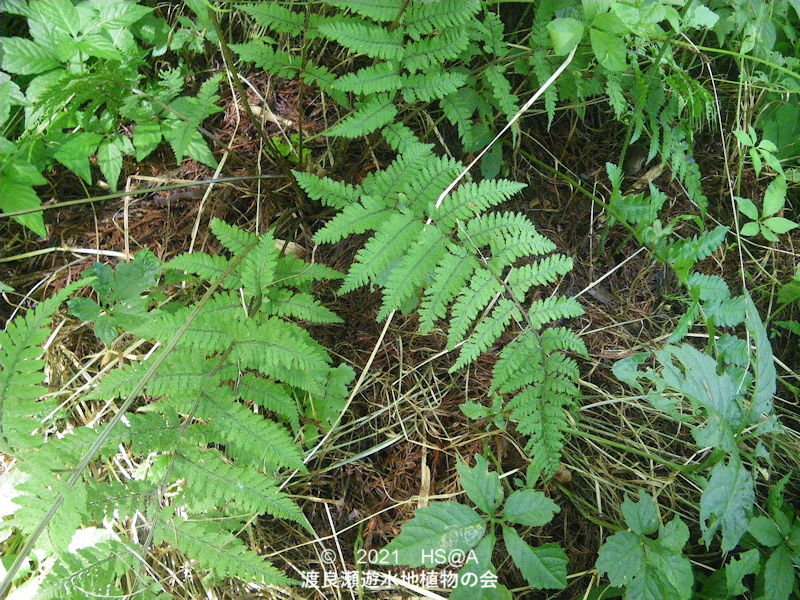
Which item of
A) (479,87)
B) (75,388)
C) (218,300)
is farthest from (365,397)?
(479,87)

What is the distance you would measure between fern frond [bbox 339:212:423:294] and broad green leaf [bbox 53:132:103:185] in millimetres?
1363

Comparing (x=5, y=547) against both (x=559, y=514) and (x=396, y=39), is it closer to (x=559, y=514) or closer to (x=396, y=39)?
(x=559, y=514)

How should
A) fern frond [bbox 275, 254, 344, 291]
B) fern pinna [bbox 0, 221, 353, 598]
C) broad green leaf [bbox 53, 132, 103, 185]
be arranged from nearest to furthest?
fern pinna [bbox 0, 221, 353, 598] → fern frond [bbox 275, 254, 344, 291] → broad green leaf [bbox 53, 132, 103, 185]

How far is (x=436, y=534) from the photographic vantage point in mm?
1947

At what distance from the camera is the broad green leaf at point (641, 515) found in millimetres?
1959

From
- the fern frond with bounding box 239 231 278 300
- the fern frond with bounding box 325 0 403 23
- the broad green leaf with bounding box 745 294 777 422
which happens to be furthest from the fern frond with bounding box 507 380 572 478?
the fern frond with bounding box 325 0 403 23

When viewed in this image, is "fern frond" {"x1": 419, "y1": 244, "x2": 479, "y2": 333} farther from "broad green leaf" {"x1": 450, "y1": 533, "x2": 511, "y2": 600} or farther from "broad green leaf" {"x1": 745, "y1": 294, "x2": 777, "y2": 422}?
"broad green leaf" {"x1": 745, "y1": 294, "x2": 777, "y2": 422}

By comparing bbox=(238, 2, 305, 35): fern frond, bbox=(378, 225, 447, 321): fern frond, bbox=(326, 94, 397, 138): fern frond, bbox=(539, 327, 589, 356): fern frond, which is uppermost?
bbox=(238, 2, 305, 35): fern frond

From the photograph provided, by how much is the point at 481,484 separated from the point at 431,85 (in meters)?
1.51

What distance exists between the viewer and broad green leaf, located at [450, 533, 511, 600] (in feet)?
6.31

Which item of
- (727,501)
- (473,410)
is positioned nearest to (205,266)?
(473,410)

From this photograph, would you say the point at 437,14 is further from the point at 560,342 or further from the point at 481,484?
the point at 481,484

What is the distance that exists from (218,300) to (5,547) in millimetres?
1295

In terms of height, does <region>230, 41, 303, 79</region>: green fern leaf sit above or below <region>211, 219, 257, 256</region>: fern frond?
above
